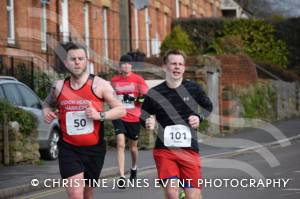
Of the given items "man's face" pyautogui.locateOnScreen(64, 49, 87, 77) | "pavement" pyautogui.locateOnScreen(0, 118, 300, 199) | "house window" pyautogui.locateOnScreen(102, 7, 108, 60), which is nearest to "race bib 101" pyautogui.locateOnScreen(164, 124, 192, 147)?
"man's face" pyautogui.locateOnScreen(64, 49, 87, 77)

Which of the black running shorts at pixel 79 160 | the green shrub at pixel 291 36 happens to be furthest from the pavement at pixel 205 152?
the green shrub at pixel 291 36

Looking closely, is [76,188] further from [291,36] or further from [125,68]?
[291,36]

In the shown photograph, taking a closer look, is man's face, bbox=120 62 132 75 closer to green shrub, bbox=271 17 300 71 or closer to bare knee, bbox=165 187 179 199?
bare knee, bbox=165 187 179 199

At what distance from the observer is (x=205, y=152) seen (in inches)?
875

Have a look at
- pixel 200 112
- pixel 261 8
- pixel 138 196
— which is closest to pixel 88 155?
pixel 200 112

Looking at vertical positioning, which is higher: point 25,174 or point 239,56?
point 239,56

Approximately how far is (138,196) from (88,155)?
406cm

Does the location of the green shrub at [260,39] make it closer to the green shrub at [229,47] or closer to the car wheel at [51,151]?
the green shrub at [229,47]

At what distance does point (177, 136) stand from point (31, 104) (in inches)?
423

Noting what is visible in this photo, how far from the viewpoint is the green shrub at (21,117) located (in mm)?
17984

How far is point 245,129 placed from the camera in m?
30.4

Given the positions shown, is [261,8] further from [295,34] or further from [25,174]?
[25,174]

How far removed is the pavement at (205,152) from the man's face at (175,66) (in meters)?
5.10

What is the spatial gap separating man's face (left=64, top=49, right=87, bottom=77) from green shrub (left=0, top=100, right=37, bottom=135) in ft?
30.5
